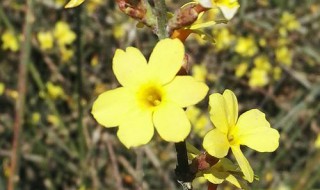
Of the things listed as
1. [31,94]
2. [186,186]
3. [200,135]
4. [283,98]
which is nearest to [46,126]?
[31,94]

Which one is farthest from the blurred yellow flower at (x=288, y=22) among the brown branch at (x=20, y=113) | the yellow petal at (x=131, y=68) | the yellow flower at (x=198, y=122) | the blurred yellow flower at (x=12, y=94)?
the yellow petal at (x=131, y=68)

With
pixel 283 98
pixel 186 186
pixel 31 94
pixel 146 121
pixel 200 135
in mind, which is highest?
pixel 146 121

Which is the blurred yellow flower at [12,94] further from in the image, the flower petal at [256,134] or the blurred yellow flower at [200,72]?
the flower petal at [256,134]

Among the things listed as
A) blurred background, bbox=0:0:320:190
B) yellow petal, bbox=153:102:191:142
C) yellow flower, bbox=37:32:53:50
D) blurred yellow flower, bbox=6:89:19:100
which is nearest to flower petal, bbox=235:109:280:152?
yellow petal, bbox=153:102:191:142

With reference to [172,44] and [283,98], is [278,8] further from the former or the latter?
[172,44]

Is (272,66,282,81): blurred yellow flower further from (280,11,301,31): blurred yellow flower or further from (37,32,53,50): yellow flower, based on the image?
(37,32,53,50): yellow flower
